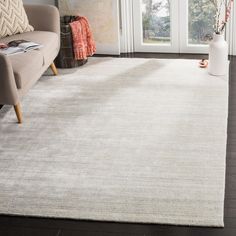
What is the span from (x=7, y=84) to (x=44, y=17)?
119 centimetres

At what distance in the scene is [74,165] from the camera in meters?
3.26

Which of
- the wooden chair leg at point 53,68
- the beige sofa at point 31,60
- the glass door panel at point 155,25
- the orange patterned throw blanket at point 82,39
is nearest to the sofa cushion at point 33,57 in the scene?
the beige sofa at point 31,60

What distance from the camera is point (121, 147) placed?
3.46 m

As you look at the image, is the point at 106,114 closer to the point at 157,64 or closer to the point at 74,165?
the point at 74,165

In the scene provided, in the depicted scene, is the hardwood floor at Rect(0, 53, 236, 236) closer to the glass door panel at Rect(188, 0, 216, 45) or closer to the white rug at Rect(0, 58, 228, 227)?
the white rug at Rect(0, 58, 228, 227)

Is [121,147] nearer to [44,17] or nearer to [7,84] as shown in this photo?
[7,84]

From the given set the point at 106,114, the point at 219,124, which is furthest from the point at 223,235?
the point at 106,114

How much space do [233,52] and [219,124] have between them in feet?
5.51

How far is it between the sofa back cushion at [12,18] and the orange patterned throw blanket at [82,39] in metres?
0.44

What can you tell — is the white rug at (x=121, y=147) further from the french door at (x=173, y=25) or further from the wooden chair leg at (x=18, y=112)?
the french door at (x=173, y=25)

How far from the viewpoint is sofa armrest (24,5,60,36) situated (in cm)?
468

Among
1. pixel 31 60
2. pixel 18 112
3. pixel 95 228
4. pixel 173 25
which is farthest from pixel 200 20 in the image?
pixel 95 228


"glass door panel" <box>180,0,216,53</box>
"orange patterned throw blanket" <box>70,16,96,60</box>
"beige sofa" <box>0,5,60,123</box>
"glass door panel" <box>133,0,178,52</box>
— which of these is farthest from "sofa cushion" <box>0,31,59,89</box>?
"glass door panel" <box>180,0,216,53</box>

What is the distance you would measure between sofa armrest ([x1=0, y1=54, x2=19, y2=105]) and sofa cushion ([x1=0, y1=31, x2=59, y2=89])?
8 centimetres
